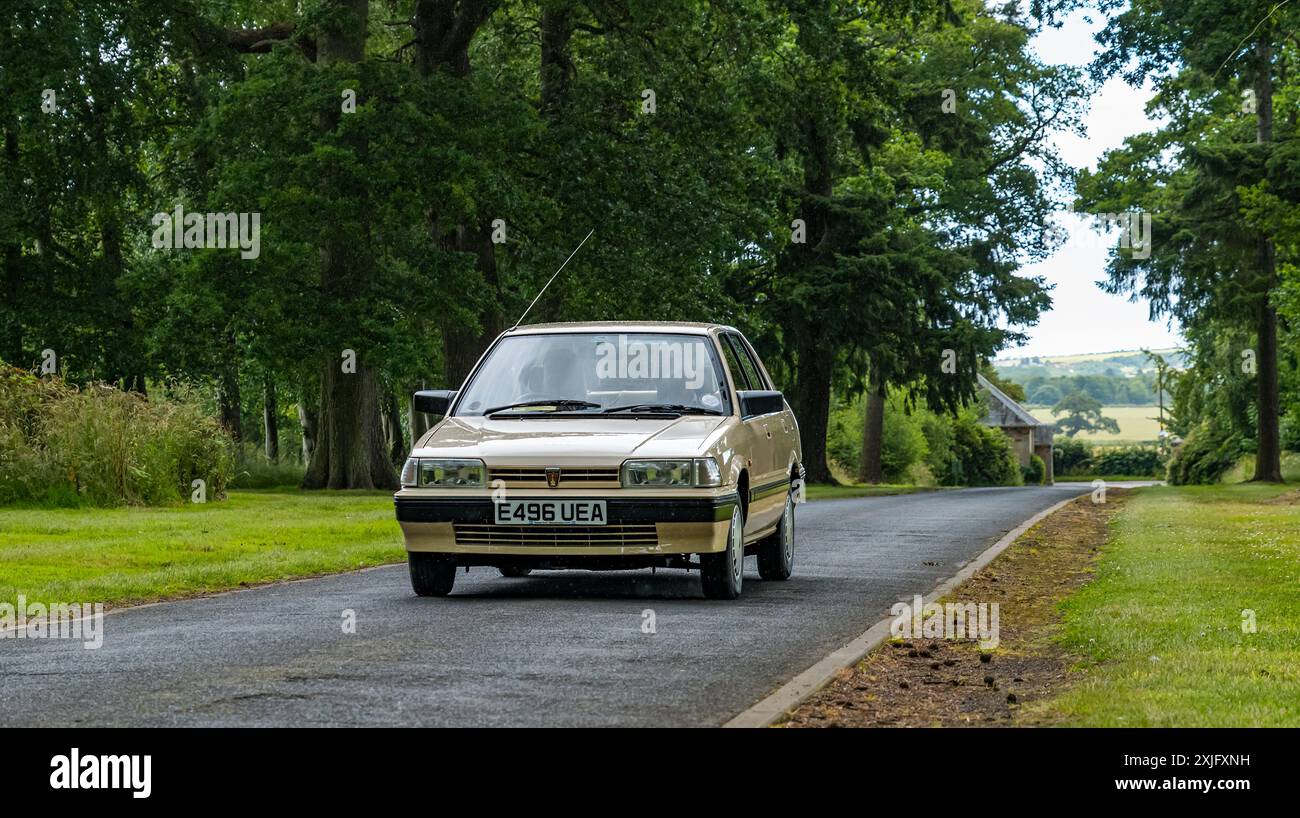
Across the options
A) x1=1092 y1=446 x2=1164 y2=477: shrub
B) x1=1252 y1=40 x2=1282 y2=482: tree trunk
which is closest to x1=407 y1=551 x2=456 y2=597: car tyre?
x1=1252 y1=40 x2=1282 y2=482: tree trunk

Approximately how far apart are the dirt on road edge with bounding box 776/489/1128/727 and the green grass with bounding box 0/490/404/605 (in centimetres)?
587

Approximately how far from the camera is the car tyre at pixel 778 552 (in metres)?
13.8

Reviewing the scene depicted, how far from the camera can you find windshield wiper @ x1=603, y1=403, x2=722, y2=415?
12336mm

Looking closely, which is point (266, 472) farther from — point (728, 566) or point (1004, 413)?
point (1004, 413)

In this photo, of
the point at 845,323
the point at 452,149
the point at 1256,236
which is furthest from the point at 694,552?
the point at 1256,236

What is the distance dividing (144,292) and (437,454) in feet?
73.6

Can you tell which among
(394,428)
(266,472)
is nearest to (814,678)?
(266,472)

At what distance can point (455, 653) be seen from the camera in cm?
893

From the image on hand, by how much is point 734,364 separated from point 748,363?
87 centimetres

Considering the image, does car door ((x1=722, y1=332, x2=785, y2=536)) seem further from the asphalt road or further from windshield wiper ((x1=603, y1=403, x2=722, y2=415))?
the asphalt road

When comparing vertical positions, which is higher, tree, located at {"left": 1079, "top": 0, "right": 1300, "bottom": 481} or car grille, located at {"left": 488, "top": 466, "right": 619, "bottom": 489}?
tree, located at {"left": 1079, "top": 0, "right": 1300, "bottom": 481}

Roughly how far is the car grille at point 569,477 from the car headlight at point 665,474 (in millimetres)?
101

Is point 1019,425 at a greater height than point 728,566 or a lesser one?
greater
